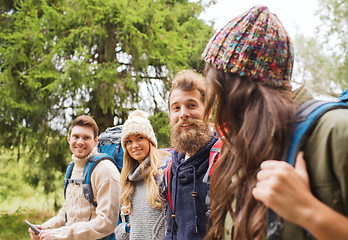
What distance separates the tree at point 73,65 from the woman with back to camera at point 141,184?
191 inches

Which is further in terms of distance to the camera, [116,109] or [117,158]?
[116,109]

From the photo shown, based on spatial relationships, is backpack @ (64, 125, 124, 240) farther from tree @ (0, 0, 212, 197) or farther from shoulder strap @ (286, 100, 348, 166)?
tree @ (0, 0, 212, 197)

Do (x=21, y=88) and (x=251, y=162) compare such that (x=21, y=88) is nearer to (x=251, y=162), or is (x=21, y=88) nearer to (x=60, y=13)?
(x=60, y=13)

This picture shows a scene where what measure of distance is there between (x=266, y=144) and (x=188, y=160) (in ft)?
4.47

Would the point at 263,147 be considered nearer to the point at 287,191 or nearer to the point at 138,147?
the point at 287,191

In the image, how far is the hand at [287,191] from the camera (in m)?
1.00

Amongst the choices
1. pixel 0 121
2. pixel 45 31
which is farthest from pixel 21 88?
pixel 45 31

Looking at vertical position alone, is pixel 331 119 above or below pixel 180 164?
above

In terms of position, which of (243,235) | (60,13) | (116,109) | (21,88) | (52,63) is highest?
(60,13)

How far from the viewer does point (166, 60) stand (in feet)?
28.0

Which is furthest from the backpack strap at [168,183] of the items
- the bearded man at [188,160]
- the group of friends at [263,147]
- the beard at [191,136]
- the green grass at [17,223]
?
the green grass at [17,223]

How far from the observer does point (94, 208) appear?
11.3 feet

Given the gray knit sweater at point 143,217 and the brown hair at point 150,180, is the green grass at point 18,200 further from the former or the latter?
the gray knit sweater at point 143,217

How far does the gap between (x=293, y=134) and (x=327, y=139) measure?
0.44ft
